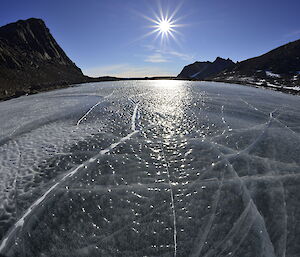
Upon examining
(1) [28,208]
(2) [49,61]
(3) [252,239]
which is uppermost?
(2) [49,61]

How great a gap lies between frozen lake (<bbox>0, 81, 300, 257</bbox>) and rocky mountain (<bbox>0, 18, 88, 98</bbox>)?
42070 millimetres

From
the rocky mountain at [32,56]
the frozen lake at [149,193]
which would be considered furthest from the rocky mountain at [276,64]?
the frozen lake at [149,193]

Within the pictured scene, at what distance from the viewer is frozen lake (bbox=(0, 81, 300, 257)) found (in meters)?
3.56

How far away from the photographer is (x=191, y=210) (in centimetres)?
428

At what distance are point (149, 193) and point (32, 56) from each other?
260ft

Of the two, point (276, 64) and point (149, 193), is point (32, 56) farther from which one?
point (276, 64)

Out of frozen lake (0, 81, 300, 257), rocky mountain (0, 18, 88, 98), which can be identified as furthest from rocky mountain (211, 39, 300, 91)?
frozen lake (0, 81, 300, 257)

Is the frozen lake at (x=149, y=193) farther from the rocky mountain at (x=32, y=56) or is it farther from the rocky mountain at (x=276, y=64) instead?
the rocky mountain at (x=276, y=64)

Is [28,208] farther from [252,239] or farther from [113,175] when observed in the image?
[252,239]

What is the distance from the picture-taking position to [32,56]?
68062mm

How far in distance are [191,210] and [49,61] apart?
86.6 meters

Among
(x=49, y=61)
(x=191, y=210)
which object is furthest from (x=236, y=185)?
(x=49, y=61)

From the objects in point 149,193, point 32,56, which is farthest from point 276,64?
point 149,193

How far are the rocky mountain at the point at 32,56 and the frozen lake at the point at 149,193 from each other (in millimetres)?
42070
